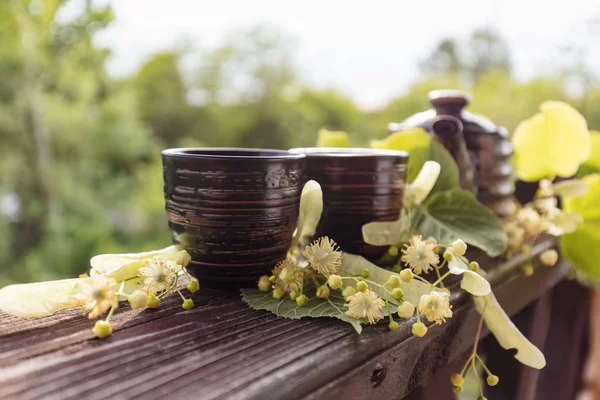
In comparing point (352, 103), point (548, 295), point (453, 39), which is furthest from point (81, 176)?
point (548, 295)

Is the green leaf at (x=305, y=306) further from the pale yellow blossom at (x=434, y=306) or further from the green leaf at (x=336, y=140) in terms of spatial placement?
the green leaf at (x=336, y=140)

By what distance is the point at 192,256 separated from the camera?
49 centimetres

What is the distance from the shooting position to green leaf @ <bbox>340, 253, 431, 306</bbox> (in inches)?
18.1

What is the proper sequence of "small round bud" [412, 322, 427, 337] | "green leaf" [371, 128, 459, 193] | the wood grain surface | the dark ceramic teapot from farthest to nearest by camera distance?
the dark ceramic teapot
"green leaf" [371, 128, 459, 193]
"small round bud" [412, 322, 427, 337]
the wood grain surface

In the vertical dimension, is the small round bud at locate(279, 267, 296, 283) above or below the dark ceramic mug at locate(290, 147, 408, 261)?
below

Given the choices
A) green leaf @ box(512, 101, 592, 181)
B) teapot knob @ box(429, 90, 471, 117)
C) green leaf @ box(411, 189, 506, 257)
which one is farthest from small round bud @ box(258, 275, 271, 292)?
green leaf @ box(512, 101, 592, 181)

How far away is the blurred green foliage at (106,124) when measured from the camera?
475 centimetres

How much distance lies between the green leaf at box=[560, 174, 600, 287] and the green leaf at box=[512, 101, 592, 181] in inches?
2.0

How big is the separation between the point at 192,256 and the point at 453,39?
11.2 ft

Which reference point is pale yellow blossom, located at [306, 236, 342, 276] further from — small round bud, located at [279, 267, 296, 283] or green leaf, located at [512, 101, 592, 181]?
green leaf, located at [512, 101, 592, 181]

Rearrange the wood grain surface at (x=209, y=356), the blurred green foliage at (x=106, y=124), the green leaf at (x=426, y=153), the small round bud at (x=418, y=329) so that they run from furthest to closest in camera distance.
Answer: the blurred green foliage at (x=106, y=124), the green leaf at (x=426, y=153), the small round bud at (x=418, y=329), the wood grain surface at (x=209, y=356)

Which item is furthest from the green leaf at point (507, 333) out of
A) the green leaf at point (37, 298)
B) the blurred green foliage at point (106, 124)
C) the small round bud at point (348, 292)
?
the blurred green foliage at point (106, 124)

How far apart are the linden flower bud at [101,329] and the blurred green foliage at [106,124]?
3.35 meters

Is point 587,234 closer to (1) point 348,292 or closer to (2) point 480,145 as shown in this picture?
(2) point 480,145
